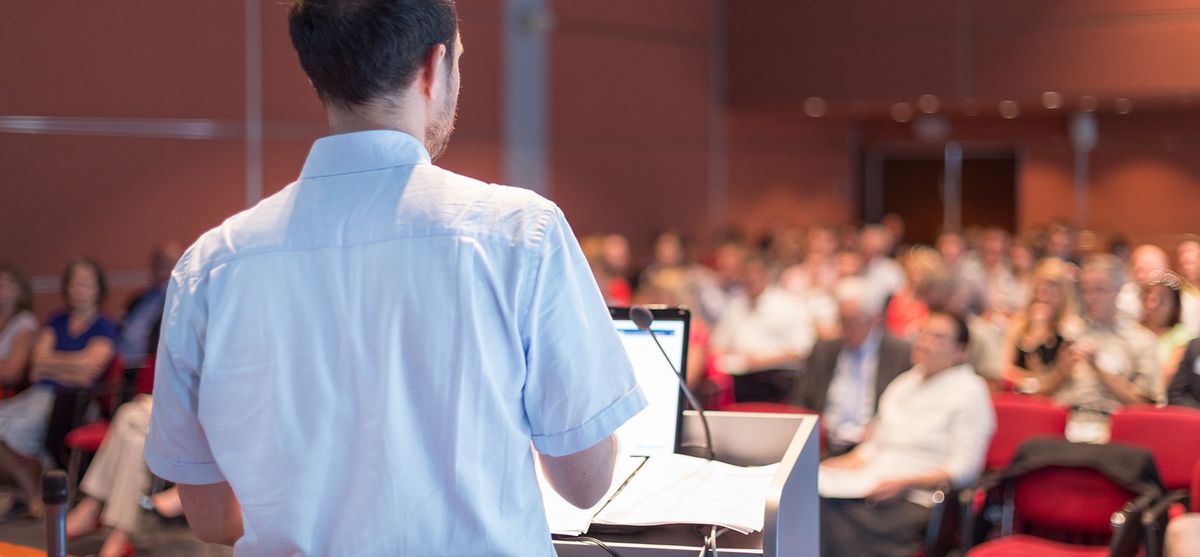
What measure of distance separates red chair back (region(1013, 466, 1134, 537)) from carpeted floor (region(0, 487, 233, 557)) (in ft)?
11.6

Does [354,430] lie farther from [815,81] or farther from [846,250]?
[815,81]

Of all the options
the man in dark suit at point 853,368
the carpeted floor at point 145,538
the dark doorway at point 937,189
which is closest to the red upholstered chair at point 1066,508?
the man in dark suit at point 853,368

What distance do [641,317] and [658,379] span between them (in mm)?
317

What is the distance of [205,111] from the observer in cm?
717

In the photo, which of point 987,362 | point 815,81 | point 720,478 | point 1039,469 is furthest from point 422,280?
point 815,81

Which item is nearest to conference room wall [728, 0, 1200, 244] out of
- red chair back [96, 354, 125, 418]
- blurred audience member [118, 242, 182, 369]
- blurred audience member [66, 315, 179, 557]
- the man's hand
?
blurred audience member [118, 242, 182, 369]

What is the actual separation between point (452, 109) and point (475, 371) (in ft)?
1.14

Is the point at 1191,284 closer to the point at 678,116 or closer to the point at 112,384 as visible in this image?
the point at 678,116

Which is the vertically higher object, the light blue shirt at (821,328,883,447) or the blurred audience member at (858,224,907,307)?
the blurred audience member at (858,224,907,307)

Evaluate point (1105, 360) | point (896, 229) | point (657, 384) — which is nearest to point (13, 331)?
point (657, 384)

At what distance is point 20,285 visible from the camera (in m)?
6.18

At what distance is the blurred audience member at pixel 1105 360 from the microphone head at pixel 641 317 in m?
4.19

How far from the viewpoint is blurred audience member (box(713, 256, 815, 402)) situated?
7.27 m

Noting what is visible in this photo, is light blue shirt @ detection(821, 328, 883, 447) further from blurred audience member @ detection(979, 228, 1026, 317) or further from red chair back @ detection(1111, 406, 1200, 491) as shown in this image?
blurred audience member @ detection(979, 228, 1026, 317)
